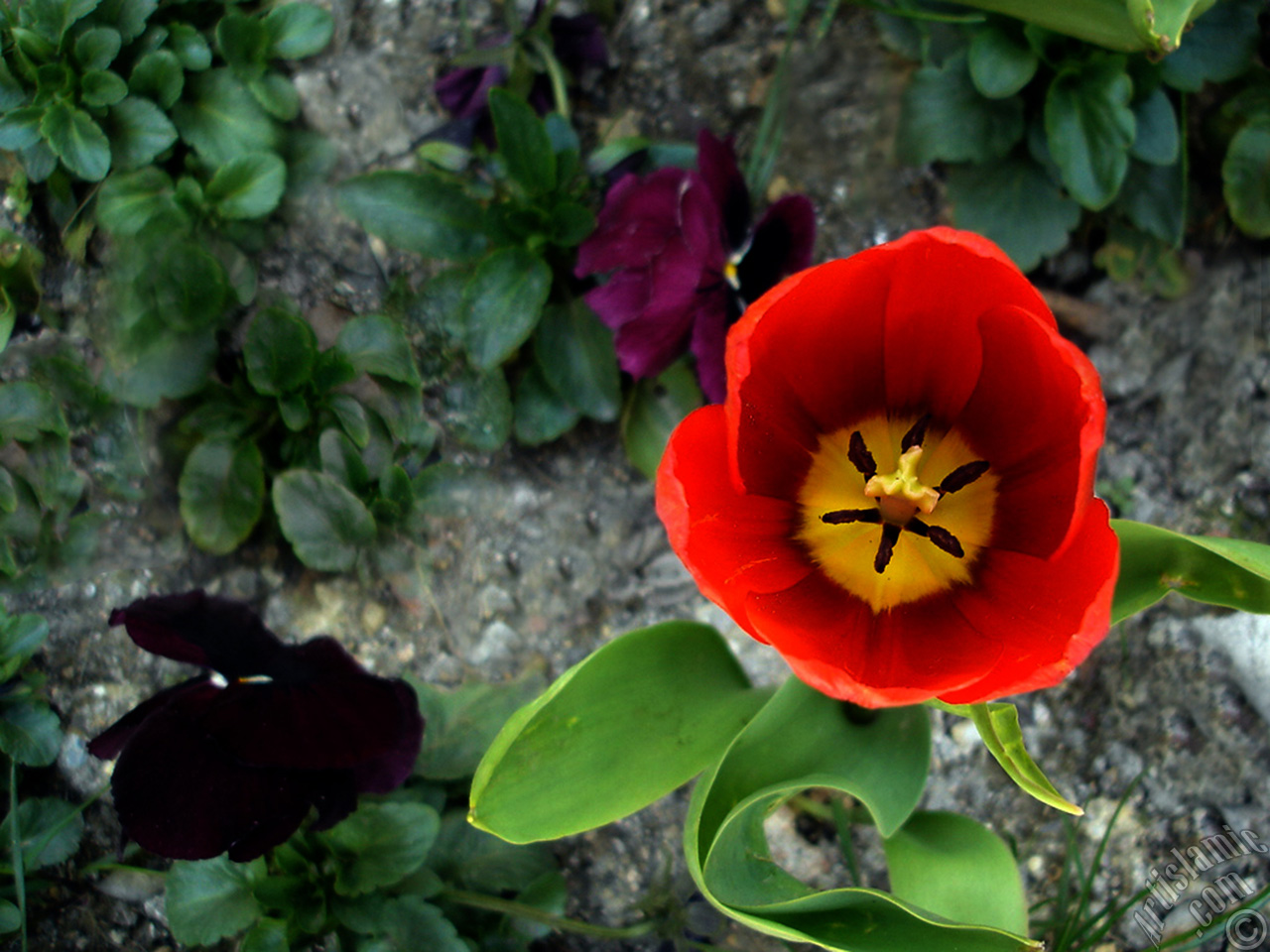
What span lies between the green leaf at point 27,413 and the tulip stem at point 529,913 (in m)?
0.99

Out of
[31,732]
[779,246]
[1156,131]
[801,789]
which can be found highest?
[1156,131]

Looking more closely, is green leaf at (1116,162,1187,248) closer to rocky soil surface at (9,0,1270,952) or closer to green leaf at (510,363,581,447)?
rocky soil surface at (9,0,1270,952)

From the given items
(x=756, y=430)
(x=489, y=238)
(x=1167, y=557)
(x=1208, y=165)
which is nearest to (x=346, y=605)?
(x=489, y=238)

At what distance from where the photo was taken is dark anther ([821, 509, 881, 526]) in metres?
1.38

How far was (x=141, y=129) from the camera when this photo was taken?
5.55 ft

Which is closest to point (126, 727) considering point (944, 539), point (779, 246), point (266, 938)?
point (266, 938)

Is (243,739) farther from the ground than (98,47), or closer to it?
closer to it

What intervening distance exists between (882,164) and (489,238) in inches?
33.4

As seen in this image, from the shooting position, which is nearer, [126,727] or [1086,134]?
[126,727]

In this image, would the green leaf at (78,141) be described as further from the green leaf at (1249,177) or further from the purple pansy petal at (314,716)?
the green leaf at (1249,177)

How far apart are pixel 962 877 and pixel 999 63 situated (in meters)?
1.37

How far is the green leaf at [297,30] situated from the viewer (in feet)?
5.90

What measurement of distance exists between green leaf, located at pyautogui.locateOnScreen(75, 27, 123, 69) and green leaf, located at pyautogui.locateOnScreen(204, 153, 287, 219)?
0.23 metres

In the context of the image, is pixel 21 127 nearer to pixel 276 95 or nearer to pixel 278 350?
pixel 276 95
